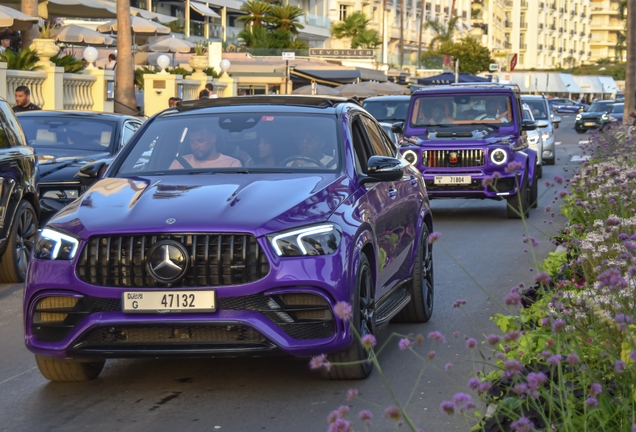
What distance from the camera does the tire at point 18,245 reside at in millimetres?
10727

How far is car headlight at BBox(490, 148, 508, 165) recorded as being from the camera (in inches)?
648

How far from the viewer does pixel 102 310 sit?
6012mm

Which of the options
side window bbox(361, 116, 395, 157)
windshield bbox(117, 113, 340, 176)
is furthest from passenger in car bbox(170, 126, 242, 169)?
side window bbox(361, 116, 395, 157)

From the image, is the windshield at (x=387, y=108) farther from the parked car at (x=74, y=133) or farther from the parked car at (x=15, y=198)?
the parked car at (x=15, y=198)

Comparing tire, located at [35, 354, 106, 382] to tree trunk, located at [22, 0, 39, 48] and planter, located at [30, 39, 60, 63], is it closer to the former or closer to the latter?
planter, located at [30, 39, 60, 63]

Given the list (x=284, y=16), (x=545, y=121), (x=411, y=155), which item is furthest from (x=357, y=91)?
(x=411, y=155)

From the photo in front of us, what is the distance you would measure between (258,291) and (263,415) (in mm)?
615

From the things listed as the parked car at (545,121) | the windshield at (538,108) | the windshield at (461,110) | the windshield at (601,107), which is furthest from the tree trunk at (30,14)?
the windshield at (601,107)

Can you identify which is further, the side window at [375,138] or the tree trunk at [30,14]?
the tree trunk at [30,14]

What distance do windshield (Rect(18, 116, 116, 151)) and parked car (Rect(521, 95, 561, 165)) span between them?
17274 mm

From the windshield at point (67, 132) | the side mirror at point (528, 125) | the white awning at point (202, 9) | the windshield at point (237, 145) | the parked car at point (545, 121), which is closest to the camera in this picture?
the windshield at point (237, 145)

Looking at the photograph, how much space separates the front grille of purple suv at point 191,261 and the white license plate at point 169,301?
1.9 inches

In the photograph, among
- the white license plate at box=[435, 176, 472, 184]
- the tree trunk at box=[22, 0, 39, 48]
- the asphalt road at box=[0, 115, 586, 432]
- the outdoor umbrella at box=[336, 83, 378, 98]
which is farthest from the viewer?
the outdoor umbrella at box=[336, 83, 378, 98]

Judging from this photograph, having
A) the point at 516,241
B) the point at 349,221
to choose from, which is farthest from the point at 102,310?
the point at 516,241
